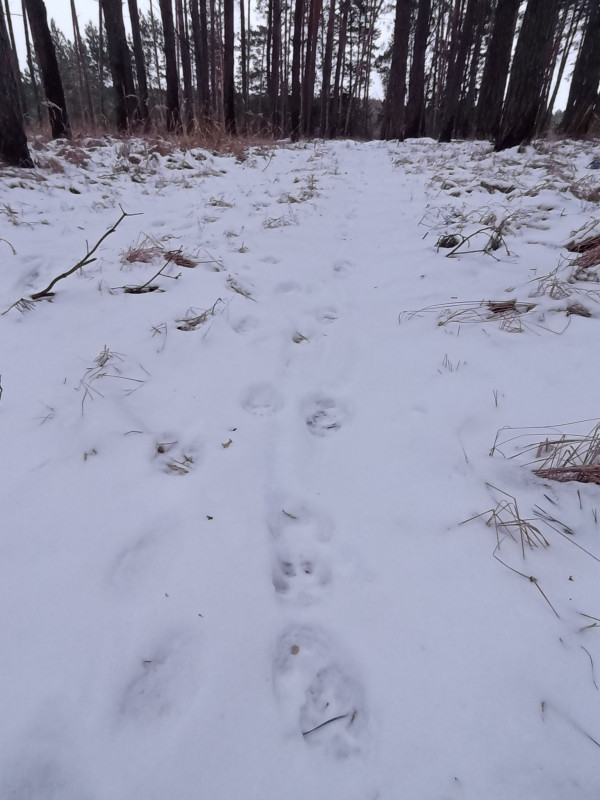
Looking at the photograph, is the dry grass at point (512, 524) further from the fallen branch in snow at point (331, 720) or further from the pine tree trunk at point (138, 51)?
the pine tree trunk at point (138, 51)

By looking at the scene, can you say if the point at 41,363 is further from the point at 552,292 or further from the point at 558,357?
the point at 552,292

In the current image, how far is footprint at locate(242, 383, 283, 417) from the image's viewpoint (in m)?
1.44

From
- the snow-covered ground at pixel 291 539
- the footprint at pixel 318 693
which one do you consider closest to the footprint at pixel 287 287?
the snow-covered ground at pixel 291 539

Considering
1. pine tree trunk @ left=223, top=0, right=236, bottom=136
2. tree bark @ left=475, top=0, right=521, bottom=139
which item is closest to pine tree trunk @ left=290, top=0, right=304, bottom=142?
pine tree trunk @ left=223, top=0, right=236, bottom=136

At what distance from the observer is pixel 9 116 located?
3732 millimetres

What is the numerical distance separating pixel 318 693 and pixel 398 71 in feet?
45.0

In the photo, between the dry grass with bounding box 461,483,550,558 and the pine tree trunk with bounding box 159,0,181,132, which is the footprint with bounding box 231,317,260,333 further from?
the pine tree trunk with bounding box 159,0,181,132

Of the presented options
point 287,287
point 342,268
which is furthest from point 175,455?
point 342,268

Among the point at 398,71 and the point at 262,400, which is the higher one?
the point at 398,71

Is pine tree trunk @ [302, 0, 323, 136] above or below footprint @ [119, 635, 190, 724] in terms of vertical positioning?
above

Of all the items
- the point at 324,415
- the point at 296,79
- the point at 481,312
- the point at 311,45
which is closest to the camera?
the point at 324,415

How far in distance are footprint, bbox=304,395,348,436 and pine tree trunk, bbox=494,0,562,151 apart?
655 cm

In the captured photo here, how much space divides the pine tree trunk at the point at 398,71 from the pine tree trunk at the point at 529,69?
5.93 metres

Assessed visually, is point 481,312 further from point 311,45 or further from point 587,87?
point 311,45
